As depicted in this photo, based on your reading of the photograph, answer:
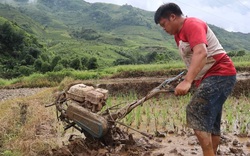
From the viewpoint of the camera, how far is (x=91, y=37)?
3366 inches

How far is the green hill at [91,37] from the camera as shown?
121 ft

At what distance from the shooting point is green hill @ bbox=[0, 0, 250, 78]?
36994 millimetres

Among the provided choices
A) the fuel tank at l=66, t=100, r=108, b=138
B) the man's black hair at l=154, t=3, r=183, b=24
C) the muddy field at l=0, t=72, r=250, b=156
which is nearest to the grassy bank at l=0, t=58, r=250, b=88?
the muddy field at l=0, t=72, r=250, b=156

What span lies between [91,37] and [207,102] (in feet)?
273

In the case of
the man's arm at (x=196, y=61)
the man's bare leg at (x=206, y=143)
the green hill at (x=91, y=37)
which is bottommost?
the green hill at (x=91, y=37)

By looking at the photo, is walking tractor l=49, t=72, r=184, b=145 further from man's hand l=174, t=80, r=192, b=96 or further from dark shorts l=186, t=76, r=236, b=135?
man's hand l=174, t=80, r=192, b=96

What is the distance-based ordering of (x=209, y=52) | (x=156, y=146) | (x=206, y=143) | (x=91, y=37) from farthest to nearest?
(x=91, y=37) → (x=156, y=146) → (x=209, y=52) → (x=206, y=143)

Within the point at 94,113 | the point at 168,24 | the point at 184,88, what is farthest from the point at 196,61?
the point at 94,113

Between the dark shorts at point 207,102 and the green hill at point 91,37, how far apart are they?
867 inches

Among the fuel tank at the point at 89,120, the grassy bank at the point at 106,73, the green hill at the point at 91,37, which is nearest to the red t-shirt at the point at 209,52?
the fuel tank at the point at 89,120

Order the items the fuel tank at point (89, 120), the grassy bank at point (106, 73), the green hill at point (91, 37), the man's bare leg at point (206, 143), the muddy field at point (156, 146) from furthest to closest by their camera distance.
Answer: the green hill at point (91, 37) → the grassy bank at point (106, 73) → the muddy field at point (156, 146) → the fuel tank at point (89, 120) → the man's bare leg at point (206, 143)

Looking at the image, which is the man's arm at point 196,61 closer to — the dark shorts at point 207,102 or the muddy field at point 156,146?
the dark shorts at point 207,102

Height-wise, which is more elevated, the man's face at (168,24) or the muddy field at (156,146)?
the man's face at (168,24)

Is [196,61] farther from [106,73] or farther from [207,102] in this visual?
[106,73]
